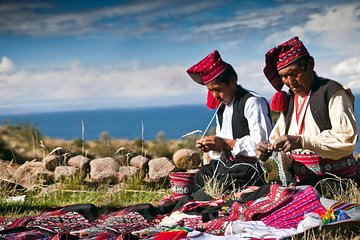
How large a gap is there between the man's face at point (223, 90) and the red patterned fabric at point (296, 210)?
132 centimetres

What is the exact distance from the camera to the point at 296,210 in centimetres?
437

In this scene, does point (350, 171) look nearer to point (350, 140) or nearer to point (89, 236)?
point (350, 140)

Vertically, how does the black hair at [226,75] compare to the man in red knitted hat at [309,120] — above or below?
above

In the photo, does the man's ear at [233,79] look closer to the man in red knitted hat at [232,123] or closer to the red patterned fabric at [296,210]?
the man in red knitted hat at [232,123]

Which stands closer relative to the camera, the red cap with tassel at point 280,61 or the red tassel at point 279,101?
the red cap with tassel at point 280,61

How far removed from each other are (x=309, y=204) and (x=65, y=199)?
3.23 metres

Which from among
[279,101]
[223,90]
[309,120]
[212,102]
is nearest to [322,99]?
[309,120]

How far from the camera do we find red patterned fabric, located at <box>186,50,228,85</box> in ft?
17.8

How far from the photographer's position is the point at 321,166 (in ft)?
16.7

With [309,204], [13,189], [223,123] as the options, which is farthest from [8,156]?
[309,204]

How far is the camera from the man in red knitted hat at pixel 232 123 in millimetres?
5379

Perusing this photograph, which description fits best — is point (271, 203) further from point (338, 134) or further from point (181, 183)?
point (181, 183)

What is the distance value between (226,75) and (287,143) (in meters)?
0.95

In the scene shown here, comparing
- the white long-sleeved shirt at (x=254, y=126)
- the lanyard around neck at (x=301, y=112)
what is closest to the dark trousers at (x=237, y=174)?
the white long-sleeved shirt at (x=254, y=126)
